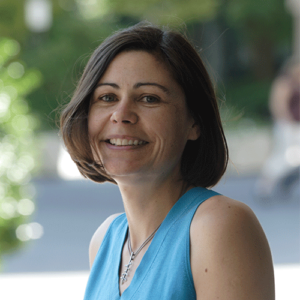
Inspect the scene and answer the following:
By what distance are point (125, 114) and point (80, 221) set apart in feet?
22.8

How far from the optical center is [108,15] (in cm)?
1401

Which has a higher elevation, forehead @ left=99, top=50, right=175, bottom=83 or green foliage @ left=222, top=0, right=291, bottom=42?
green foliage @ left=222, top=0, right=291, bottom=42

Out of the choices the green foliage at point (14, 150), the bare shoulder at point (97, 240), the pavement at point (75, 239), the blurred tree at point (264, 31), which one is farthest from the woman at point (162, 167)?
the blurred tree at point (264, 31)

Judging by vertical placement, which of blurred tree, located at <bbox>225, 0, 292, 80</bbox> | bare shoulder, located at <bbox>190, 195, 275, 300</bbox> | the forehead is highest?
blurred tree, located at <bbox>225, 0, 292, 80</bbox>

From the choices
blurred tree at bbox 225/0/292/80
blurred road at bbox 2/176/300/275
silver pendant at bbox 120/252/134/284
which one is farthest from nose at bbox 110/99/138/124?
blurred tree at bbox 225/0/292/80

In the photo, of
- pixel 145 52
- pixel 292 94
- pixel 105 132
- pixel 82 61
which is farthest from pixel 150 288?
pixel 292 94

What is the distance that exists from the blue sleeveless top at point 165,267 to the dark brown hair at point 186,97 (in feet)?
0.48

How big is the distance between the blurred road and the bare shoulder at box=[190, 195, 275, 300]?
280 cm

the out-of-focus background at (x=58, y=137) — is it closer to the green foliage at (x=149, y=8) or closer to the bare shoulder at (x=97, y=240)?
the green foliage at (x=149, y=8)

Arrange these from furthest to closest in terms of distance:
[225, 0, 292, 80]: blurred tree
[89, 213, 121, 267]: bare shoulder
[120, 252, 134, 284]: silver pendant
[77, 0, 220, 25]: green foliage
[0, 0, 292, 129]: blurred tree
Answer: [225, 0, 292, 80]: blurred tree
[0, 0, 292, 129]: blurred tree
[77, 0, 220, 25]: green foliage
[89, 213, 121, 267]: bare shoulder
[120, 252, 134, 284]: silver pendant

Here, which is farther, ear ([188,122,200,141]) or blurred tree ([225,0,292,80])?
blurred tree ([225,0,292,80])

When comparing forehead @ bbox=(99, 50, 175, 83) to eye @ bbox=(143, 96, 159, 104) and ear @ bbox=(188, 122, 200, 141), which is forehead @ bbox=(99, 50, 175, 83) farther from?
ear @ bbox=(188, 122, 200, 141)

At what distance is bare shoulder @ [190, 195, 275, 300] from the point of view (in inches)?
44.4

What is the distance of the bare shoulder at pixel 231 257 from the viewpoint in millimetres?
1128
